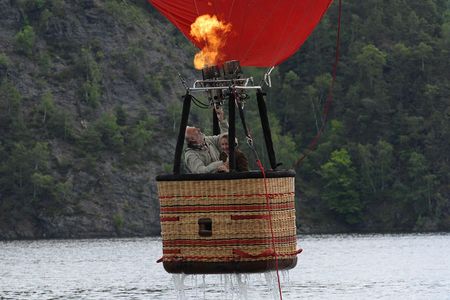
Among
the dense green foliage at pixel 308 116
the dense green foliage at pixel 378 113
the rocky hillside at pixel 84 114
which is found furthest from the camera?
the dense green foliage at pixel 378 113

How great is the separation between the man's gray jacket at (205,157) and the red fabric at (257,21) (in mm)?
853

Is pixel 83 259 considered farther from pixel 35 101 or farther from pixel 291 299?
pixel 35 101

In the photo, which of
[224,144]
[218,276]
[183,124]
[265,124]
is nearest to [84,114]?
[218,276]

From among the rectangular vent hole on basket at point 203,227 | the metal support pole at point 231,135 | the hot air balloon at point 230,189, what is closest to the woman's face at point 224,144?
the hot air balloon at point 230,189

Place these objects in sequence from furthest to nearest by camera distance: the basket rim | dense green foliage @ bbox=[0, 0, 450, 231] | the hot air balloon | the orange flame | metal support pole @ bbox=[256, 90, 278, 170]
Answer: dense green foliage @ bbox=[0, 0, 450, 231]
the orange flame
metal support pole @ bbox=[256, 90, 278, 170]
the hot air balloon
the basket rim

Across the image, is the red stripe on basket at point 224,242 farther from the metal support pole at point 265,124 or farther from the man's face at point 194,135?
the man's face at point 194,135

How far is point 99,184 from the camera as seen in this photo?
10388cm

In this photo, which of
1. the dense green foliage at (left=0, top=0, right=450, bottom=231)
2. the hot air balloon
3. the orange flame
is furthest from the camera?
the dense green foliage at (left=0, top=0, right=450, bottom=231)

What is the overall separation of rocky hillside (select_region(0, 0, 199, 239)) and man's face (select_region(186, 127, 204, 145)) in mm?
86952

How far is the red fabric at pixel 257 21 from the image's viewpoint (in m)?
14.8

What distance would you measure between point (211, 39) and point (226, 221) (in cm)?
198

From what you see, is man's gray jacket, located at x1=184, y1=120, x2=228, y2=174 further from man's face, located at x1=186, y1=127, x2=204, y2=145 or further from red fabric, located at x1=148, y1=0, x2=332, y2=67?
red fabric, located at x1=148, y1=0, x2=332, y2=67

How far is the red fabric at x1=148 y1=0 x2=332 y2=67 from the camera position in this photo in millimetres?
14789

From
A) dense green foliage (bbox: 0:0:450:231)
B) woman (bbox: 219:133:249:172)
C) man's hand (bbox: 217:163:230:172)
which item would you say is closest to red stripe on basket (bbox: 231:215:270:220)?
man's hand (bbox: 217:163:230:172)
